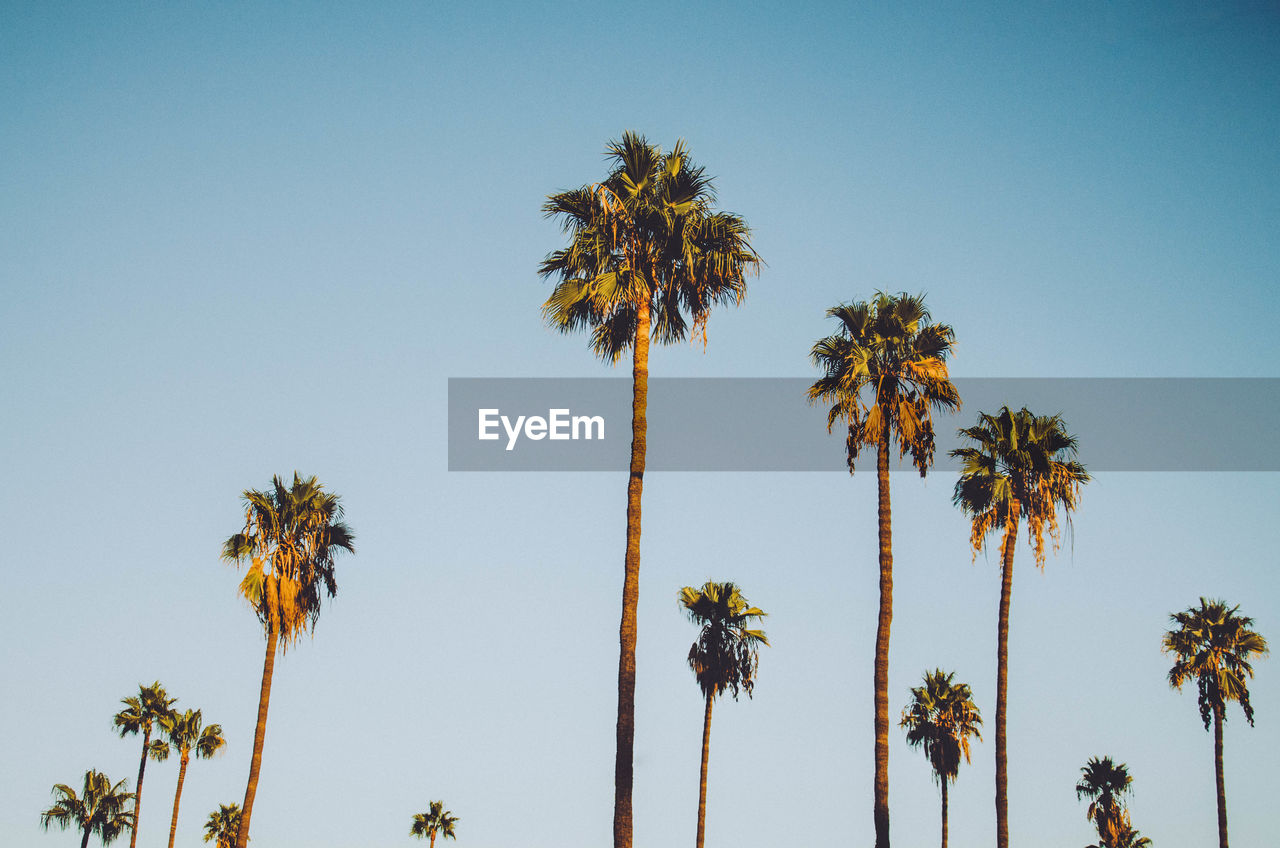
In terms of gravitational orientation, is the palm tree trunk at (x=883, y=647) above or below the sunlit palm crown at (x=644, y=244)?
below

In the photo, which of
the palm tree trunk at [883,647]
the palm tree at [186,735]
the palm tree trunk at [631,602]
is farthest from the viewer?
the palm tree at [186,735]

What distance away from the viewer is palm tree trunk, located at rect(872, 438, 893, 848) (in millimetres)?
27141

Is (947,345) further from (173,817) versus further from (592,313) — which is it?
(173,817)

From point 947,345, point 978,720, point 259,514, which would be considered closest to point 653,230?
point 947,345

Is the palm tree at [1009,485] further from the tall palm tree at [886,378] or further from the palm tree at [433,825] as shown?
the palm tree at [433,825]

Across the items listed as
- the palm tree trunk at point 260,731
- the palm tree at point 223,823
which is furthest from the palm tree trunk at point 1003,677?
the palm tree at point 223,823

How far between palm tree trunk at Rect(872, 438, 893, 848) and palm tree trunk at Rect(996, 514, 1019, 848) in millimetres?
6704

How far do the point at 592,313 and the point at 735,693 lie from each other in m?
29.3

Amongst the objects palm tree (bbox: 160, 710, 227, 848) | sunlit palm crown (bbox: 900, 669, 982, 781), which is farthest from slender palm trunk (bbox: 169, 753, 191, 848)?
sunlit palm crown (bbox: 900, 669, 982, 781)

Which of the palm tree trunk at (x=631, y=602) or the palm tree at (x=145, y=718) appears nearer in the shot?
the palm tree trunk at (x=631, y=602)

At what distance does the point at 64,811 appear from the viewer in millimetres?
76250

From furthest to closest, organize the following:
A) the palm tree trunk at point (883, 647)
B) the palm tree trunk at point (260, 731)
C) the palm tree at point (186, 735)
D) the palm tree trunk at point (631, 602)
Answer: the palm tree at point (186, 735), the palm tree trunk at point (260, 731), the palm tree trunk at point (883, 647), the palm tree trunk at point (631, 602)

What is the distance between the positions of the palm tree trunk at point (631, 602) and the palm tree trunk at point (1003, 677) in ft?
48.2

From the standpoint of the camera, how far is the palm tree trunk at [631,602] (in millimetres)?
21641
